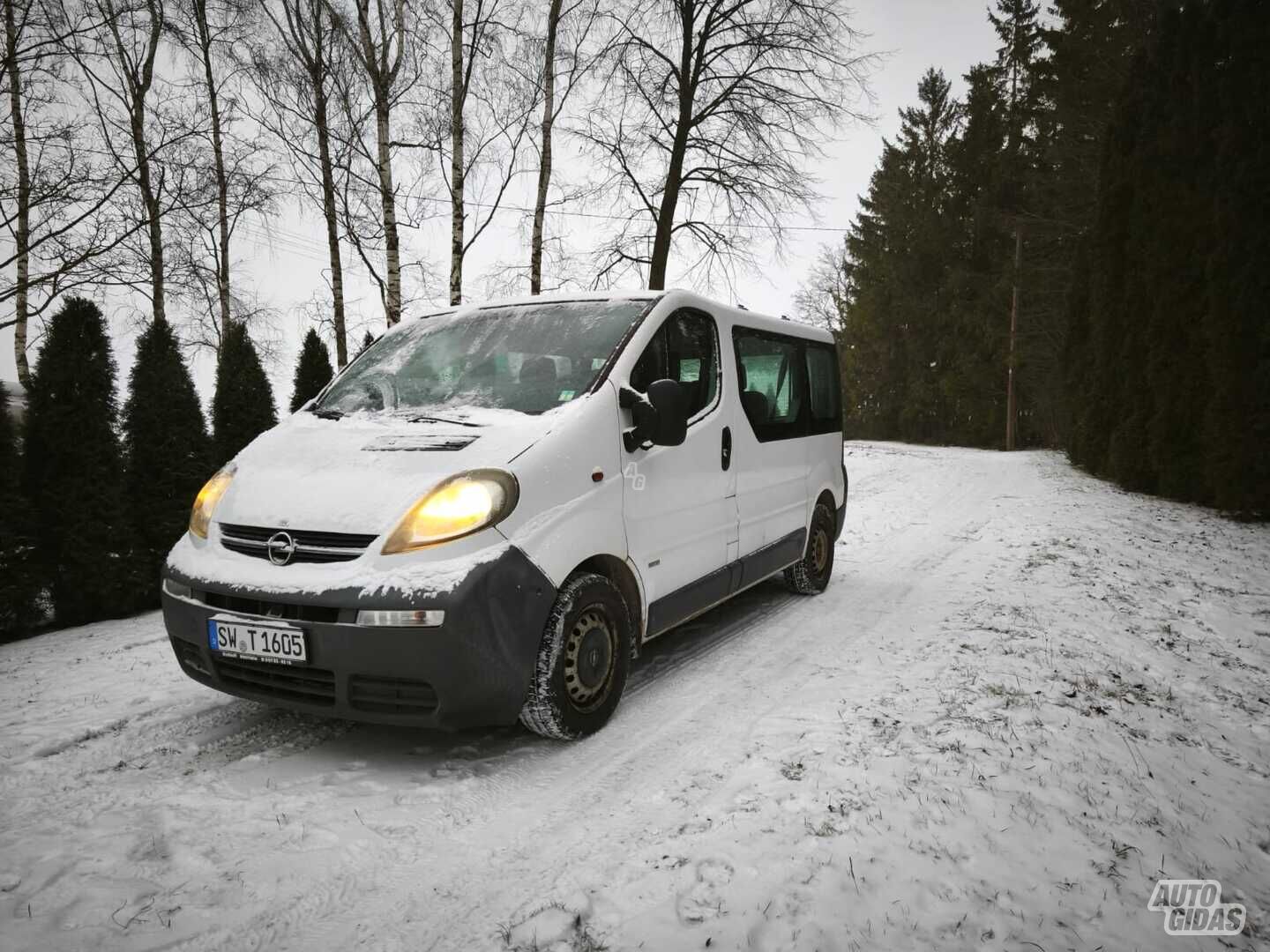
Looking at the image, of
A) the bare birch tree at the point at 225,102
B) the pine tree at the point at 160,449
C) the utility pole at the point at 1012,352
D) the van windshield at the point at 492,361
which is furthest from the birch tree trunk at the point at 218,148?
the utility pole at the point at 1012,352

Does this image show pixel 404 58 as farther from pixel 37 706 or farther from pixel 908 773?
pixel 908 773

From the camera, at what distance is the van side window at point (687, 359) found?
3465 millimetres

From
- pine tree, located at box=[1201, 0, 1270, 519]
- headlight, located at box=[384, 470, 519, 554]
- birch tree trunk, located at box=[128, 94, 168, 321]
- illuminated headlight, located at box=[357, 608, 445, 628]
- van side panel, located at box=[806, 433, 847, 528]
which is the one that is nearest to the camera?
illuminated headlight, located at box=[357, 608, 445, 628]

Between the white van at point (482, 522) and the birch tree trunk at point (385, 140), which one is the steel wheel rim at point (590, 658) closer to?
the white van at point (482, 522)

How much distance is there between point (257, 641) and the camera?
2.55 m

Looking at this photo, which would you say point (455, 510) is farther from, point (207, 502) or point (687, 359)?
point (687, 359)

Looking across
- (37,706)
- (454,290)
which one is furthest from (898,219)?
(37,706)

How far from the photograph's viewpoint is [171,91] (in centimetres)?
1423

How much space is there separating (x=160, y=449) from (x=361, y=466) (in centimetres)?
498

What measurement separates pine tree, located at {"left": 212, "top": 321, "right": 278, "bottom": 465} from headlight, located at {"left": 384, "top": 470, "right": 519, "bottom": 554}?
22.1 feet

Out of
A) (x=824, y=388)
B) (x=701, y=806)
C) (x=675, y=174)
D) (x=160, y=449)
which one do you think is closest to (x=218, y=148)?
(x=675, y=174)

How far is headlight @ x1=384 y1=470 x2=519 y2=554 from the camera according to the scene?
252 centimetres

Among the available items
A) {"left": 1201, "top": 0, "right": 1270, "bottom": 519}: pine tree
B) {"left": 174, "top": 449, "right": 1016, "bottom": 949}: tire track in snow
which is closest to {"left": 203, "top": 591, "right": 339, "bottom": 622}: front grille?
{"left": 174, "top": 449, "right": 1016, "bottom": 949}: tire track in snow
